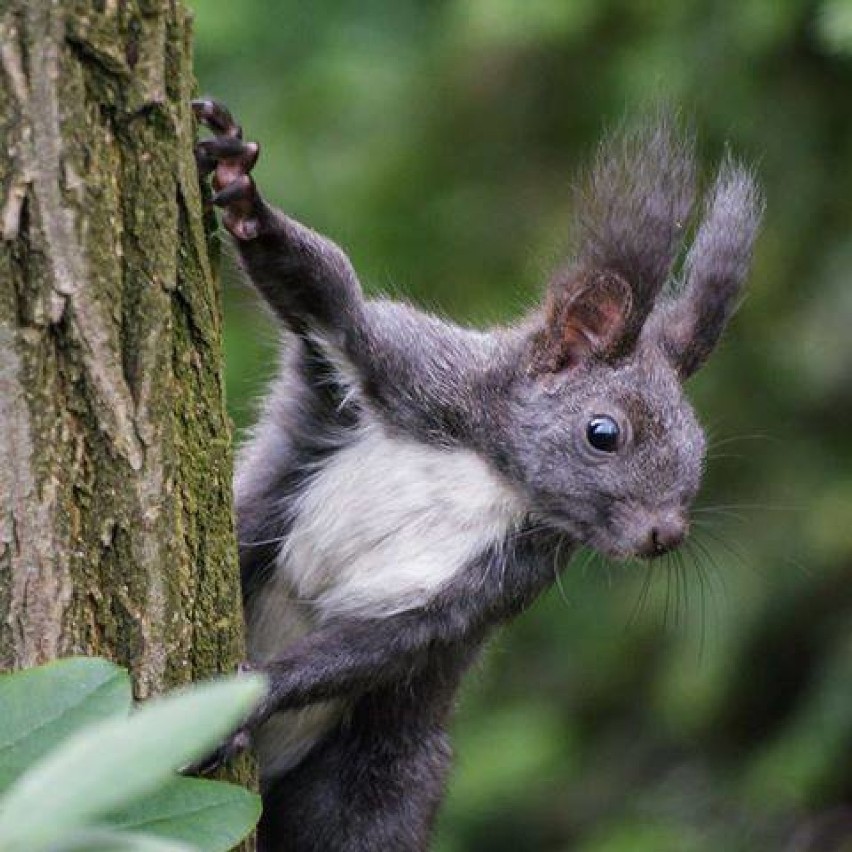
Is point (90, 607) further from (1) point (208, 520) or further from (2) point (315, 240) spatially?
(2) point (315, 240)

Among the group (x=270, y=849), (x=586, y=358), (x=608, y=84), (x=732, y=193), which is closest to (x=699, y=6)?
(x=608, y=84)

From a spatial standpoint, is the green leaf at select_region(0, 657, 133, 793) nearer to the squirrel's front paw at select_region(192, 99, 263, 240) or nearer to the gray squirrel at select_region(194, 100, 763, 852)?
the squirrel's front paw at select_region(192, 99, 263, 240)

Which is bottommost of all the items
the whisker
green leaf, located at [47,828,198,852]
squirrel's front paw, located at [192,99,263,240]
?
the whisker

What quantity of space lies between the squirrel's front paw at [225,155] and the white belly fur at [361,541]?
662 mm

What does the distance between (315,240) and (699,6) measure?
221 centimetres

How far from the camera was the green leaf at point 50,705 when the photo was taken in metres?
1.58

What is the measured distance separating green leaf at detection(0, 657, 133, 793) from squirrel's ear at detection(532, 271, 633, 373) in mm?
2048

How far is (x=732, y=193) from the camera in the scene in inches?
145

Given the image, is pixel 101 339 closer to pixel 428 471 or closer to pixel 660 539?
pixel 428 471

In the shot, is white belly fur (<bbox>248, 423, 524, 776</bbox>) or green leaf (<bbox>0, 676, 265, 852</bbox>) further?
white belly fur (<bbox>248, 423, 524, 776</bbox>)

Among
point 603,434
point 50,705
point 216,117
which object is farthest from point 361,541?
point 50,705

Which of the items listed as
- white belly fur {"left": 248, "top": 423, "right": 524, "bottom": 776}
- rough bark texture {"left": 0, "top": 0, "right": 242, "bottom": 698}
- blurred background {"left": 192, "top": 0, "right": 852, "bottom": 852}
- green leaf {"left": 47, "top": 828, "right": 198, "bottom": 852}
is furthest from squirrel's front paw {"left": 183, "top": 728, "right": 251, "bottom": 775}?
blurred background {"left": 192, "top": 0, "right": 852, "bottom": 852}

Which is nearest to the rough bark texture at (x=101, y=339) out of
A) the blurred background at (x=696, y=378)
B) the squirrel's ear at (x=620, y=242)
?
the squirrel's ear at (x=620, y=242)

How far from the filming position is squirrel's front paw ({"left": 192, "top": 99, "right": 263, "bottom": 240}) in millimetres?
2838
